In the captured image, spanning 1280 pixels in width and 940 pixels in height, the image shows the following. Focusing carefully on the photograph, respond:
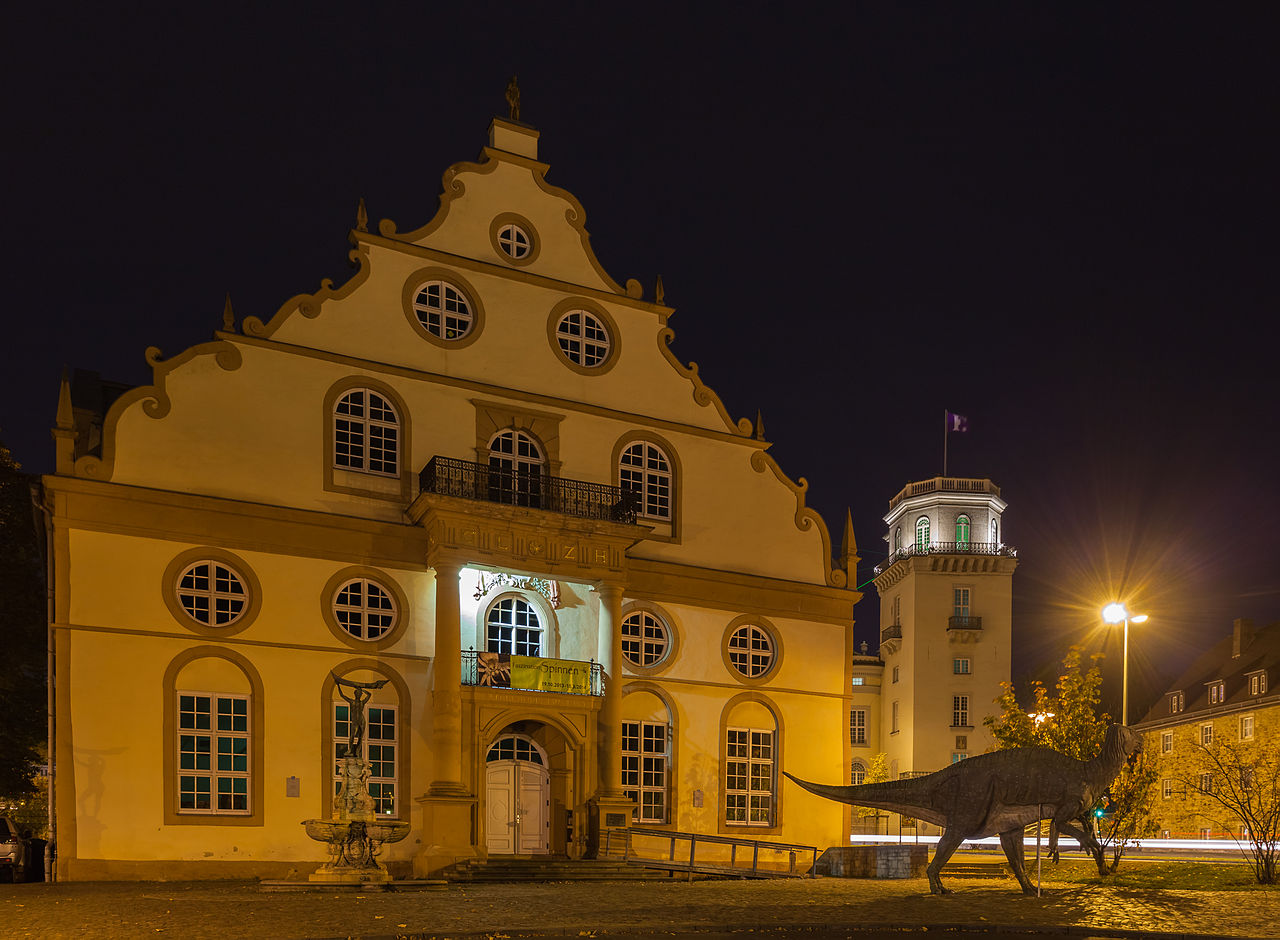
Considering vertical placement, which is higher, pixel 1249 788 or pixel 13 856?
pixel 1249 788

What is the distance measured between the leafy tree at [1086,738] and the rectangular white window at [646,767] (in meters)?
7.72

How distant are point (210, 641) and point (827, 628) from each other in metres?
14.8

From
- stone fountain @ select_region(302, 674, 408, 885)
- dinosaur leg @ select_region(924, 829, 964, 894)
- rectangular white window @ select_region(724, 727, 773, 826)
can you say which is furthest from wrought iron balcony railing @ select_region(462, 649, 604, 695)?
dinosaur leg @ select_region(924, 829, 964, 894)

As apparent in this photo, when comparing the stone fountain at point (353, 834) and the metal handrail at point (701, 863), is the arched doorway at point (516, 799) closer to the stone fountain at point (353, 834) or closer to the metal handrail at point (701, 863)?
the metal handrail at point (701, 863)

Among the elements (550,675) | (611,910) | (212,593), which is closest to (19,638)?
(212,593)

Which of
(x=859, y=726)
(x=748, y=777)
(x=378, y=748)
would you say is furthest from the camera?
(x=859, y=726)

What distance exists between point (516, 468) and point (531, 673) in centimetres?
450

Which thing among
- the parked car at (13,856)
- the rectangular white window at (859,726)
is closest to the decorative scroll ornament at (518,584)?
the parked car at (13,856)

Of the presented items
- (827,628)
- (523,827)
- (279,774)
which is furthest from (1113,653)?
(279,774)

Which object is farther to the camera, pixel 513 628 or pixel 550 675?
pixel 513 628

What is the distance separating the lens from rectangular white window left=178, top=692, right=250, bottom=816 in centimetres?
2236

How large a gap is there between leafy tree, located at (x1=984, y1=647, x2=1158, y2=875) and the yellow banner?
8986mm

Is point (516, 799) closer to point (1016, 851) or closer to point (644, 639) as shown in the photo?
point (644, 639)

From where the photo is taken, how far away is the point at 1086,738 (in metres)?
25.6
